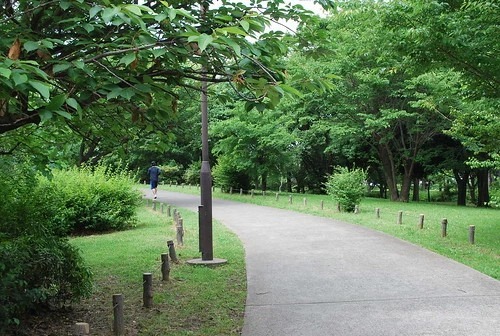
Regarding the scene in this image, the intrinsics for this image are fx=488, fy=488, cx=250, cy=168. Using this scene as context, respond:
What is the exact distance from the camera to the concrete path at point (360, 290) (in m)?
5.88

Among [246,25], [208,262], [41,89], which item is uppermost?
[246,25]

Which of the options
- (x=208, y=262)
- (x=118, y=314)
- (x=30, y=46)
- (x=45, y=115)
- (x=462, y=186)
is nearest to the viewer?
(x=45, y=115)

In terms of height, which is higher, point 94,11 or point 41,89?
point 94,11

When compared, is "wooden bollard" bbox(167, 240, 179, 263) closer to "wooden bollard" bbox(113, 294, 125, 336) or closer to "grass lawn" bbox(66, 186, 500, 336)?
"grass lawn" bbox(66, 186, 500, 336)

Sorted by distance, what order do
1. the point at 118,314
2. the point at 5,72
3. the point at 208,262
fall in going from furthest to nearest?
the point at 208,262 → the point at 118,314 → the point at 5,72

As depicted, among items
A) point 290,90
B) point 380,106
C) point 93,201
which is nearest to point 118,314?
point 290,90

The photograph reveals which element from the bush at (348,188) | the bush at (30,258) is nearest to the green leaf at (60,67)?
the bush at (30,258)

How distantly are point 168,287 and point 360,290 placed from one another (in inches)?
118

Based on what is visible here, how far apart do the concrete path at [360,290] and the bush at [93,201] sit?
→ 4.68m

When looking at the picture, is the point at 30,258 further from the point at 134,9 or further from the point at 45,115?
the point at 134,9

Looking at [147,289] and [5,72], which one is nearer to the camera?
[5,72]

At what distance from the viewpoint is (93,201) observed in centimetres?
1455

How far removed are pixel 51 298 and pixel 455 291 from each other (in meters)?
5.76

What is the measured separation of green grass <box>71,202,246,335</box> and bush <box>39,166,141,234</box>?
56.6 inches
